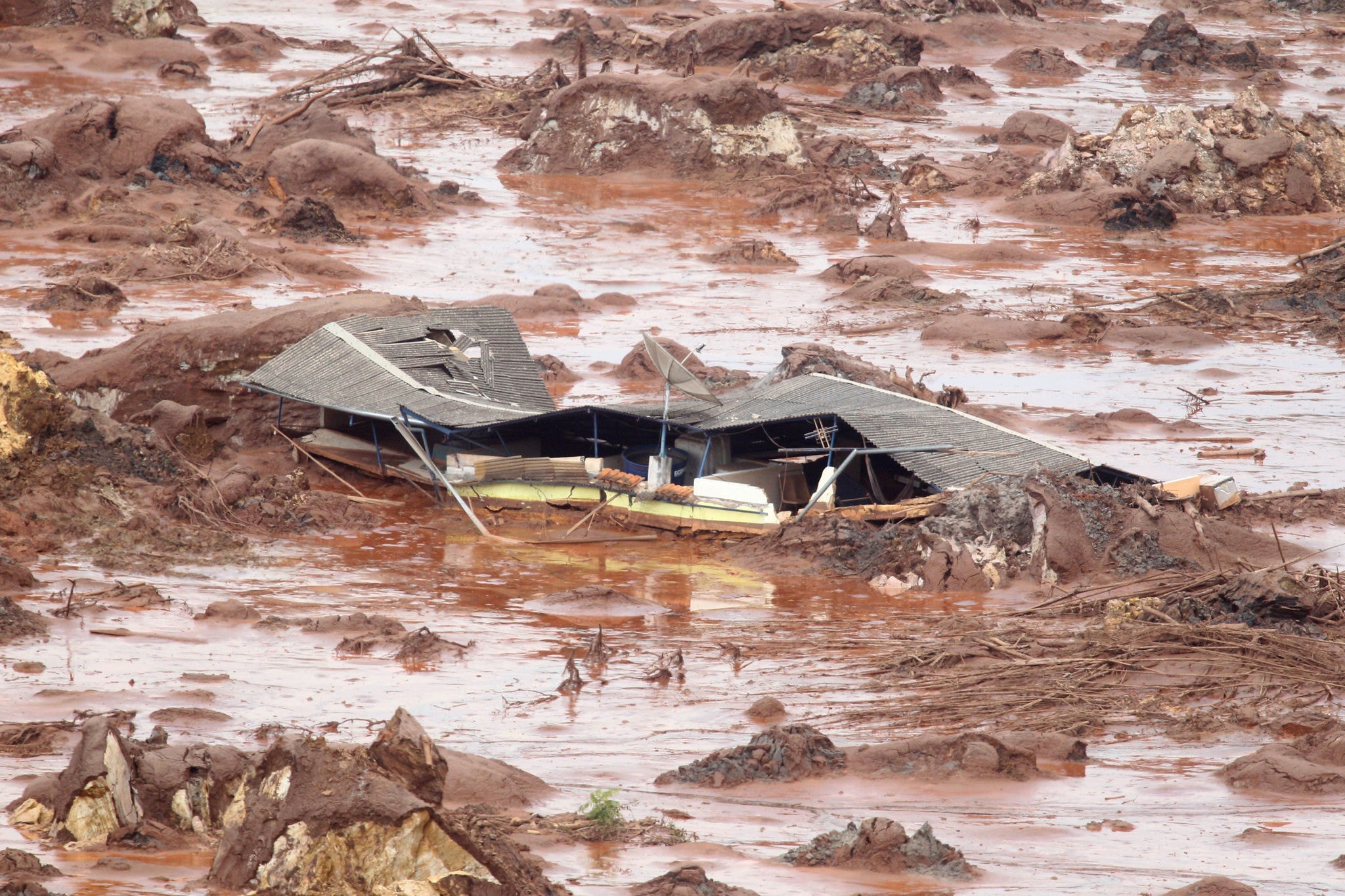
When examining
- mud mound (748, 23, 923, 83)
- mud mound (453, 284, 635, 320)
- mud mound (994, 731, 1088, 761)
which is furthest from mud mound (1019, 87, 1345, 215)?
mud mound (994, 731, 1088, 761)

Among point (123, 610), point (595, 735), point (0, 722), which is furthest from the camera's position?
point (123, 610)

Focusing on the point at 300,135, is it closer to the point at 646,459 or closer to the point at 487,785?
the point at 646,459

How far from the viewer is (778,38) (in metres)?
41.8

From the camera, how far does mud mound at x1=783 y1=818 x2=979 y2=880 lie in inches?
306

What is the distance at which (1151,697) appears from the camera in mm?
10922

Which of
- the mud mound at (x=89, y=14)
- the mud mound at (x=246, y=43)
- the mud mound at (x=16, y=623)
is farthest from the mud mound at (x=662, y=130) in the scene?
the mud mound at (x=16, y=623)

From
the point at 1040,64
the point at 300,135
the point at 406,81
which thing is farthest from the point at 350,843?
the point at 1040,64

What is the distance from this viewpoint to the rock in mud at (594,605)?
13.2 meters

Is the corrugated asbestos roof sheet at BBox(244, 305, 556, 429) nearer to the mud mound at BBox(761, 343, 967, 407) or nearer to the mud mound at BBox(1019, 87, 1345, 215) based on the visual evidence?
the mud mound at BBox(761, 343, 967, 407)

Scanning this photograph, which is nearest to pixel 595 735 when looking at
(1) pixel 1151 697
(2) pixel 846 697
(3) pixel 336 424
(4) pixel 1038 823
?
(2) pixel 846 697

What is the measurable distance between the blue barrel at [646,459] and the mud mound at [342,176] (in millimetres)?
14202

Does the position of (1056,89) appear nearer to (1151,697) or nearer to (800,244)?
(800,244)

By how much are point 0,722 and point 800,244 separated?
20204 millimetres

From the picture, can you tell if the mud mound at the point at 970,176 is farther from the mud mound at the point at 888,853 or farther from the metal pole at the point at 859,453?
the mud mound at the point at 888,853
